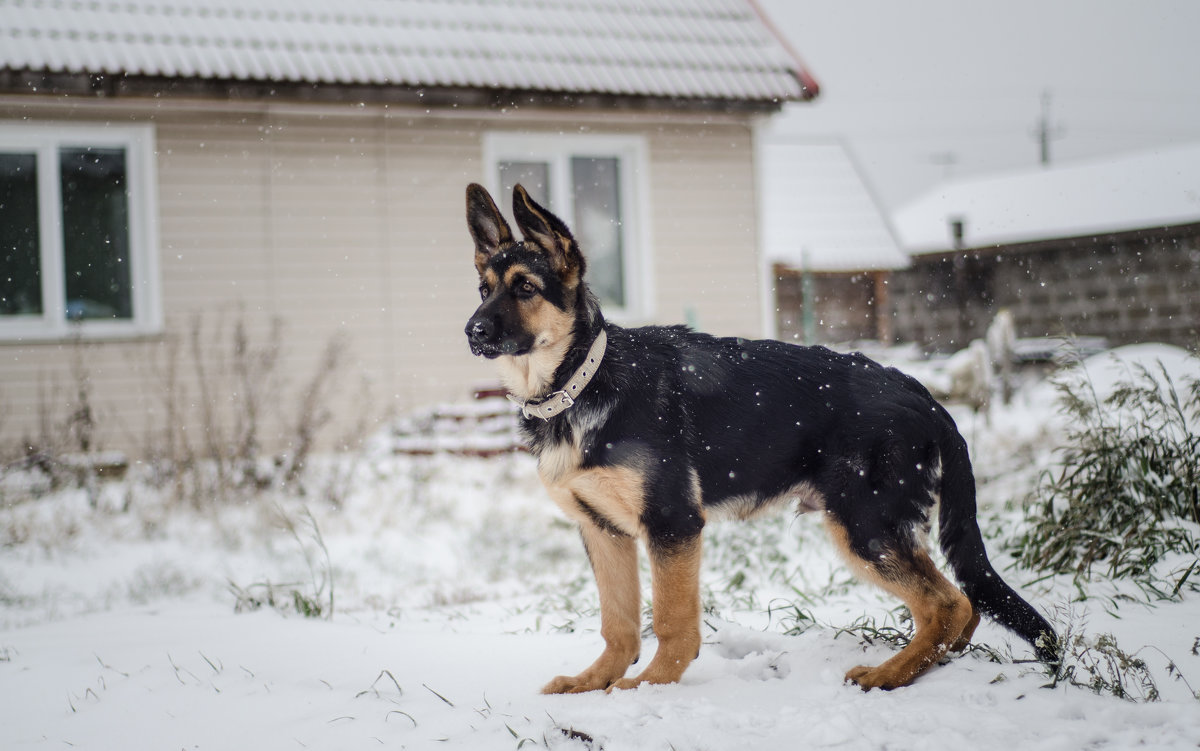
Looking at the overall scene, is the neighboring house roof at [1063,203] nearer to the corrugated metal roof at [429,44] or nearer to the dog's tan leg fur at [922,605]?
the corrugated metal roof at [429,44]

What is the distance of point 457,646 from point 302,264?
6189 millimetres

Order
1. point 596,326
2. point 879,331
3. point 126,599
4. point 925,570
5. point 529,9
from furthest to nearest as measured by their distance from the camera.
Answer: point 879,331 → point 529,9 → point 126,599 → point 596,326 → point 925,570

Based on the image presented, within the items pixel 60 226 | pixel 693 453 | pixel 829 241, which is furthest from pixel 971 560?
pixel 829 241

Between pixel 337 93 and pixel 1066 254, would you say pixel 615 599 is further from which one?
pixel 1066 254

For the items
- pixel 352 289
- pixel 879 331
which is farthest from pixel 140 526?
pixel 879 331

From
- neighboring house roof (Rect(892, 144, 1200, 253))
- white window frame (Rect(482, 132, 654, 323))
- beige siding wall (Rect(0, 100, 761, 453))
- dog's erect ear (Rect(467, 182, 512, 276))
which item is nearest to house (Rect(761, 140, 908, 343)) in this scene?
neighboring house roof (Rect(892, 144, 1200, 253))

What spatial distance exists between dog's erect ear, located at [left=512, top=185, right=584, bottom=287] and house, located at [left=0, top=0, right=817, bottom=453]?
16.0 ft

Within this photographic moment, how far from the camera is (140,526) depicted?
19.0 feet

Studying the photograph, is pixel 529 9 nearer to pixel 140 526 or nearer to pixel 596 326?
pixel 140 526

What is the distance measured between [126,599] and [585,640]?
2732 millimetres

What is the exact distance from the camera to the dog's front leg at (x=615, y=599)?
311 centimetres

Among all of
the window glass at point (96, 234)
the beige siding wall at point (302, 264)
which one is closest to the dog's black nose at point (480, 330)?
the beige siding wall at point (302, 264)

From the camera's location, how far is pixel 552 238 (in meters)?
3.06

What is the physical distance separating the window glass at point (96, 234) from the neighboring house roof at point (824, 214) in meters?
14.5
